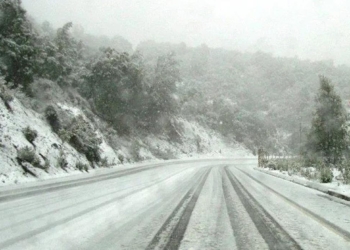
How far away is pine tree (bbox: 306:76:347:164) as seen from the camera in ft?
104

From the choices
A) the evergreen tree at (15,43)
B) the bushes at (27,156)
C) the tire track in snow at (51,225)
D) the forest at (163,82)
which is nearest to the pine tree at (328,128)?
the forest at (163,82)

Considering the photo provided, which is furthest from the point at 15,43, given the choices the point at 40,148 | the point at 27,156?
the point at 27,156

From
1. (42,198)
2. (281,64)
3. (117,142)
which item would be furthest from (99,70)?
(281,64)

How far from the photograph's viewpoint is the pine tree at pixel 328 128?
31.6 metres

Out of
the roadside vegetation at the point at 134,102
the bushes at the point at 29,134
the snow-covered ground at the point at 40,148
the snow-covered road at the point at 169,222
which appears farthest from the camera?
the roadside vegetation at the point at 134,102

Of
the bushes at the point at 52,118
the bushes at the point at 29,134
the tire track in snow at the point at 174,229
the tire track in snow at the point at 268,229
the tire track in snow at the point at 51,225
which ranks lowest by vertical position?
the tire track in snow at the point at 51,225

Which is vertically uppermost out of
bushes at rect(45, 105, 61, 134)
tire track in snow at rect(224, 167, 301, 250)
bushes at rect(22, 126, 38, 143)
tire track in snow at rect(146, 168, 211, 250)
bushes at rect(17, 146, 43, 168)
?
bushes at rect(45, 105, 61, 134)

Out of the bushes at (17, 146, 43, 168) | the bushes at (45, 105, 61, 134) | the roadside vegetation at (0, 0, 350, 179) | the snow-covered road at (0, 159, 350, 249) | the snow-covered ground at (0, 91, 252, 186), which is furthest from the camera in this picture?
the roadside vegetation at (0, 0, 350, 179)

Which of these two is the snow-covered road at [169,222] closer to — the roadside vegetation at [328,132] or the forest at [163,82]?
the forest at [163,82]

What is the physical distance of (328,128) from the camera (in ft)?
105

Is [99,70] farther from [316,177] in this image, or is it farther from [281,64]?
[281,64]

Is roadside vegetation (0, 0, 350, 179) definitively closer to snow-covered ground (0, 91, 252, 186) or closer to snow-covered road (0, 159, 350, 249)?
snow-covered ground (0, 91, 252, 186)

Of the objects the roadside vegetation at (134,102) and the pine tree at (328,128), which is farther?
the pine tree at (328,128)

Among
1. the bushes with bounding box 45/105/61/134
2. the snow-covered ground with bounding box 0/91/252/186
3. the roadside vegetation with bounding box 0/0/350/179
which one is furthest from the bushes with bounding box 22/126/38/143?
the bushes with bounding box 45/105/61/134
